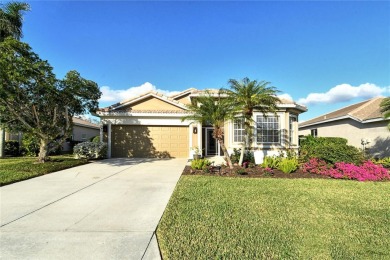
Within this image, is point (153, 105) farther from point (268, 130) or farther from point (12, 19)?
point (12, 19)

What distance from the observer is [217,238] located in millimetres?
3783

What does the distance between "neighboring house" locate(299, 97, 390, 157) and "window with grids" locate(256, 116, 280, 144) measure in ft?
21.3

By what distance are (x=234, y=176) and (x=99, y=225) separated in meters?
6.51

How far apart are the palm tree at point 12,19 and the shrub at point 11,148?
24.0 ft

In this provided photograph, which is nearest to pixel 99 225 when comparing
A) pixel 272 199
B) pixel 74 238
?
A: pixel 74 238

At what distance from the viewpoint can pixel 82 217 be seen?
4.79 m

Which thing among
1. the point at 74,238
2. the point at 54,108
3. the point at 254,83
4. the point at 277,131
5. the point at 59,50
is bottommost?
the point at 74,238

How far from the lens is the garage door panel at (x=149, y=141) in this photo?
53.5 ft

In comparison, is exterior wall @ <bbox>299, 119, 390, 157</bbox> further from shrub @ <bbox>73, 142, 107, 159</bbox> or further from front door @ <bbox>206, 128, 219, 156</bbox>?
shrub @ <bbox>73, 142, 107, 159</bbox>

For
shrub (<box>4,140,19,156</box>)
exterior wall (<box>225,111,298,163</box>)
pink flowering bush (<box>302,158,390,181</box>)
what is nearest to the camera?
pink flowering bush (<box>302,158,390,181</box>)

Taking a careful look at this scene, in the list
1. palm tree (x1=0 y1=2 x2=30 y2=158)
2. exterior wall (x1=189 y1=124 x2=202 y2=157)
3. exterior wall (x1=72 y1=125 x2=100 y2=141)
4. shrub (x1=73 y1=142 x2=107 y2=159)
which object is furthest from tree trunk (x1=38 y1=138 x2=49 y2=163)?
exterior wall (x1=72 y1=125 x2=100 y2=141)

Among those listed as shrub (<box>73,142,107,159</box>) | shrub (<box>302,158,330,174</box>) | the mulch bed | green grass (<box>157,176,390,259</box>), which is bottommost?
green grass (<box>157,176,390,259</box>)

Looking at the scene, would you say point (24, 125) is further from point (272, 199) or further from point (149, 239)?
point (272, 199)

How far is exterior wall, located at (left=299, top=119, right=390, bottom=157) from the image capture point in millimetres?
15742
